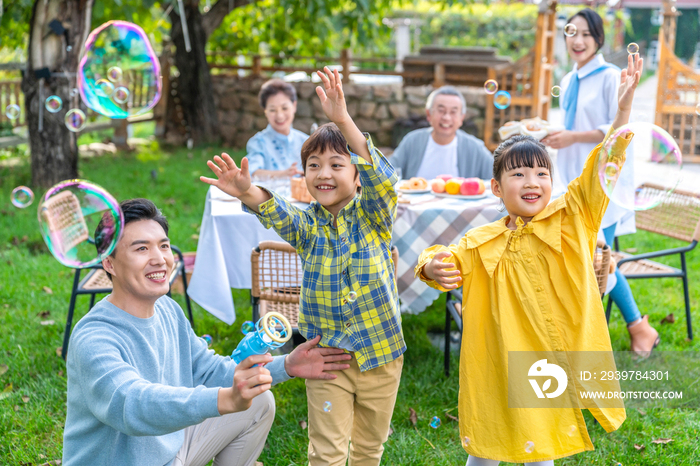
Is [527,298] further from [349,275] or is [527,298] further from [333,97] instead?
[333,97]

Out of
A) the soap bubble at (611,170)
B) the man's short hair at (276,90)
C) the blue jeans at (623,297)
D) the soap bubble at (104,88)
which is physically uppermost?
the soap bubble at (104,88)

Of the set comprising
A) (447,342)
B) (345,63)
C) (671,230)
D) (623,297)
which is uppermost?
(345,63)

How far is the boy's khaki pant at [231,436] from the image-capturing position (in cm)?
199

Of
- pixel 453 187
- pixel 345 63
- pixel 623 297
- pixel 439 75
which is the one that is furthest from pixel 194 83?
pixel 623 297

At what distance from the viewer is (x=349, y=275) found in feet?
6.75

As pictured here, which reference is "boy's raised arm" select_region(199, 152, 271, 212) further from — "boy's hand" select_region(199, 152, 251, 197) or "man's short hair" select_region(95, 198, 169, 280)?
"man's short hair" select_region(95, 198, 169, 280)

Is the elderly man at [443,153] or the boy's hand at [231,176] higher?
the boy's hand at [231,176]

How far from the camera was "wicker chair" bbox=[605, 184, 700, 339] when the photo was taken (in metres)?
3.48

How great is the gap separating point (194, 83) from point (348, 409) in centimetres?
850

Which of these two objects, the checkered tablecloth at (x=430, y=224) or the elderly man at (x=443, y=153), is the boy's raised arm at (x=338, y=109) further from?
the elderly man at (x=443, y=153)

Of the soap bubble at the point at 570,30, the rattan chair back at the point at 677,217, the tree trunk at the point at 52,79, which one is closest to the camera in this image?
the soap bubble at the point at 570,30

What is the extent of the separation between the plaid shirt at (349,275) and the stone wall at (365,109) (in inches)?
274

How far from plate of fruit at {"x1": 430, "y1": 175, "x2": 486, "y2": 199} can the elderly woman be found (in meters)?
0.98

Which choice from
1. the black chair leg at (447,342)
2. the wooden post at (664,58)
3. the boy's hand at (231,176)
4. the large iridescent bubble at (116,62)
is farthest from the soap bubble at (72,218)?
the wooden post at (664,58)
